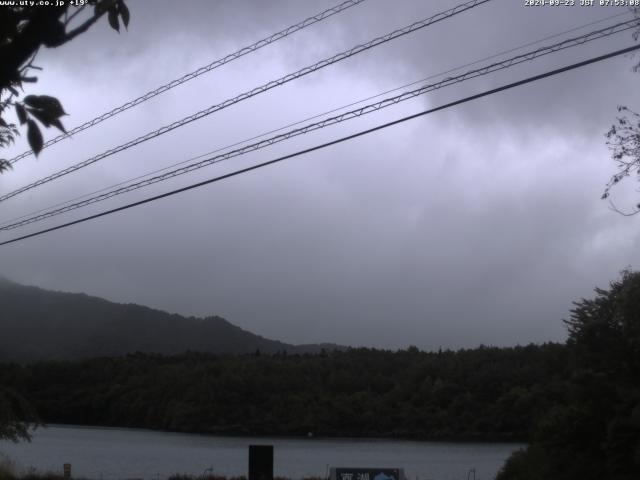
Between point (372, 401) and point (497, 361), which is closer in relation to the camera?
point (497, 361)

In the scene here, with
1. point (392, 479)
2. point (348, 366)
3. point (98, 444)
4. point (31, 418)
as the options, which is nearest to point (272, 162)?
point (392, 479)

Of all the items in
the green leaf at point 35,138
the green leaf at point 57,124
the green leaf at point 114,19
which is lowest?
the green leaf at point 35,138

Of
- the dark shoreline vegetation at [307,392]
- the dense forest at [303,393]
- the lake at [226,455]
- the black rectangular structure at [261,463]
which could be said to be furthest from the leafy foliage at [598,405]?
the dense forest at [303,393]

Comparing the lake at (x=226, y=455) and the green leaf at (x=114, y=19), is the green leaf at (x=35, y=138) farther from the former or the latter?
the lake at (x=226, y=455)

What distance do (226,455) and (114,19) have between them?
3594 centimetres

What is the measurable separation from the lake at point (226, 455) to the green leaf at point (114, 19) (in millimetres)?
25838

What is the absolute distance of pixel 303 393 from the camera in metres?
49.3

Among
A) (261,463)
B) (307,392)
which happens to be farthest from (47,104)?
(307,392)

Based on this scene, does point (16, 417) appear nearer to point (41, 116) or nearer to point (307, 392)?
point (41, 116)

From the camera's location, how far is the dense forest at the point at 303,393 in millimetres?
41656

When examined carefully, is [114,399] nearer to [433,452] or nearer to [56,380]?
[56,380]

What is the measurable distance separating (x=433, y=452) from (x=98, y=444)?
1715cm

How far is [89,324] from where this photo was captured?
3319 inches

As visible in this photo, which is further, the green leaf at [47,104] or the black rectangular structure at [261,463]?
the black rectangular structure at [261,463]
